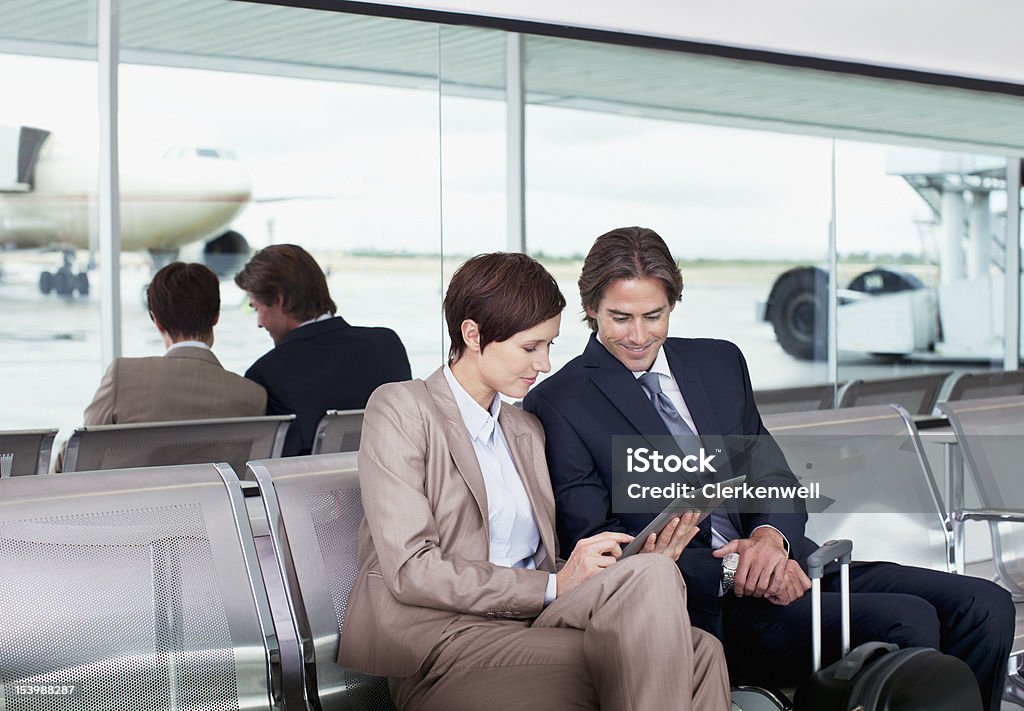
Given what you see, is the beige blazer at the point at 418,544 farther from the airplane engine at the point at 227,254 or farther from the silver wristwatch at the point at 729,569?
the airplane engine at the point at 227,254

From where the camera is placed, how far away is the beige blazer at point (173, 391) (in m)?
3.87

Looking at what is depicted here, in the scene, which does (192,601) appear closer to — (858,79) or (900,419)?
(900,419)

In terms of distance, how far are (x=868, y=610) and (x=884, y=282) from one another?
3767 mm

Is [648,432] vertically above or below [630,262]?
below

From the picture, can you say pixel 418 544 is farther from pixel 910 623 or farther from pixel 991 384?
pixel 991 384

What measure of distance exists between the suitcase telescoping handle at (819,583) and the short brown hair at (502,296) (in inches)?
27.8

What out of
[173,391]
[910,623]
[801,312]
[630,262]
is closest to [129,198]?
[173,391]

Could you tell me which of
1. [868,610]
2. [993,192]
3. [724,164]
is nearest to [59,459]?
[868,610]

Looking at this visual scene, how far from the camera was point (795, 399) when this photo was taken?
5.38 metres

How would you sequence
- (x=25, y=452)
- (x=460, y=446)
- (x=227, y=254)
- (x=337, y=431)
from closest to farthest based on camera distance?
1. (x=460, y=446)
2. (x=25, y=452)
3. (x=337, y=431)
4. (x=227, y=254)

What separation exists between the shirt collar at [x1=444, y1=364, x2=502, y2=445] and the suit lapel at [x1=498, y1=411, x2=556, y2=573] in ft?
0.22

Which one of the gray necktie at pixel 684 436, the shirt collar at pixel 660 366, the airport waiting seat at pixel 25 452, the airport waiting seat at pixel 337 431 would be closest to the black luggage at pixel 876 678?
the gray necktie at pixel 684 436

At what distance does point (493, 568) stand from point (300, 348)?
2.02 meters

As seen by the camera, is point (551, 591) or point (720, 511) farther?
point (720, 511)
